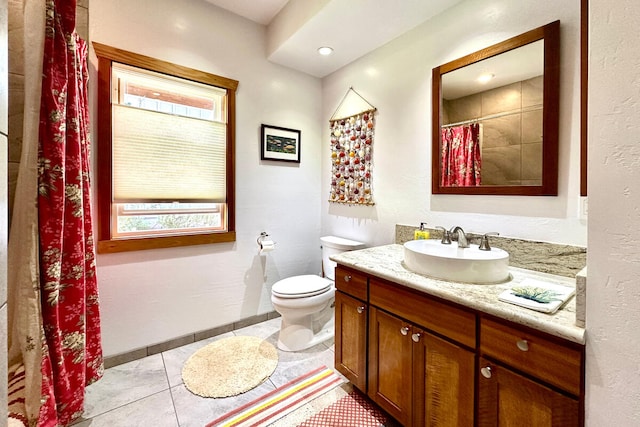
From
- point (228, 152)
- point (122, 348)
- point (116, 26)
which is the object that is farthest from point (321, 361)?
point (116, 26)

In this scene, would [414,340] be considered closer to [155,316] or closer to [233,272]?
[233,272]

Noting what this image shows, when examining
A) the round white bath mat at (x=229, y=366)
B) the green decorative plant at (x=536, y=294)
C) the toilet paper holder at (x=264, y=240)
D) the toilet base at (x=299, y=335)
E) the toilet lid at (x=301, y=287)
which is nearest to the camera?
the green decorative plant at (x=536, y=294)

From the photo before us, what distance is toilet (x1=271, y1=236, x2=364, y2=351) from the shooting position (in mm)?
1955

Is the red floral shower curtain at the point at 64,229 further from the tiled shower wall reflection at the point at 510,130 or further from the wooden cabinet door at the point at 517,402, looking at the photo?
the tiled shower wall reflection at the point at 510,130

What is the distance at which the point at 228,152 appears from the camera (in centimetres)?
221

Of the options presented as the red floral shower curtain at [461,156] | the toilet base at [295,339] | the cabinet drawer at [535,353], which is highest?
the red floral shower curtain at [461,156]

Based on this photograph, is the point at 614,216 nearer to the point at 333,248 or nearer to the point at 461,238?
the point at 461,238

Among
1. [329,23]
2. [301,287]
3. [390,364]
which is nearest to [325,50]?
A: [329,23]

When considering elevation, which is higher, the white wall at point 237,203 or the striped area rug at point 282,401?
the white wall at point 237,203

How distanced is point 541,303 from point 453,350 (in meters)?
0.36

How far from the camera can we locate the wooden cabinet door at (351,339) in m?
1.47

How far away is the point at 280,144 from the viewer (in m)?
2.49

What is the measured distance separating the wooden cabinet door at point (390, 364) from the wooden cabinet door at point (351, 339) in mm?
48

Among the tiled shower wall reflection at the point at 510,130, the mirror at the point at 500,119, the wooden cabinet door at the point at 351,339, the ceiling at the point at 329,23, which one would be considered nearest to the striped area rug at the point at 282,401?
the wooden cabinet door at the point at 351,339
